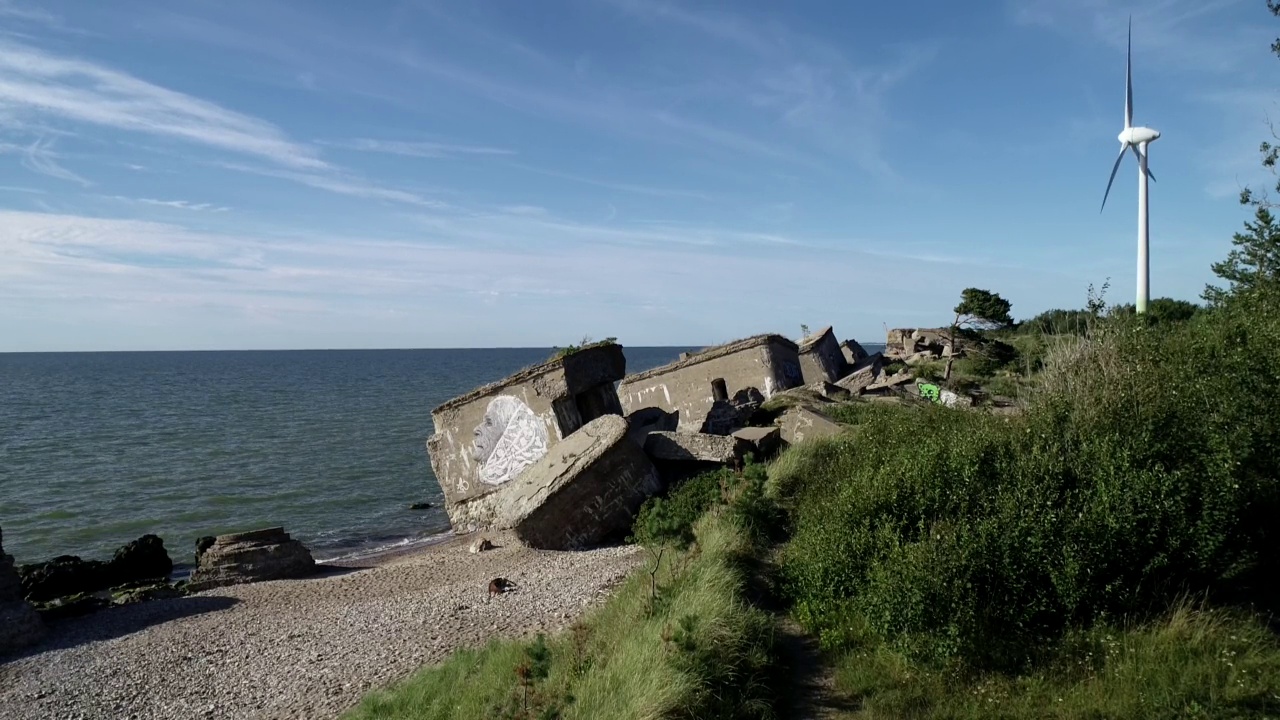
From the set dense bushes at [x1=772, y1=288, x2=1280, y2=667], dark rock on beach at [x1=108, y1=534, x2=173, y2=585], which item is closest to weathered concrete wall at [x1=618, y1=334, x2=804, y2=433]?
dense bushes at [x1=772, y1=288, x2=1280, y2=667]

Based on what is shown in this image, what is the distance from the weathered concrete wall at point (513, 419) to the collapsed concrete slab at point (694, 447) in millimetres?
2181

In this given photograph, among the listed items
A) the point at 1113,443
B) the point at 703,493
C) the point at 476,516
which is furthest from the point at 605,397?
the point at 1113,443

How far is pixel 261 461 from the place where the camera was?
27.1 metres

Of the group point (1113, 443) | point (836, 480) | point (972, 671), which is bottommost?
point (972, 671)

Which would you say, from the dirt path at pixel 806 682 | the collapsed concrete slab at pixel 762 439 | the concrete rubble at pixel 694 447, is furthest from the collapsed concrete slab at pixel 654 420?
the dirt path at pixel 806 682

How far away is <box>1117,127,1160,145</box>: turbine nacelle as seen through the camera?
88.3 feet

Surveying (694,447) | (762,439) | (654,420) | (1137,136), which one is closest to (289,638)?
(694,447)

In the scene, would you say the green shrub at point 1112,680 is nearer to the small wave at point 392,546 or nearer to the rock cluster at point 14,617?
the rock cluster at point 14,617

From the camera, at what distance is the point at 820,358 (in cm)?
2200

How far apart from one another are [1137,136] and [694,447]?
74.3ft

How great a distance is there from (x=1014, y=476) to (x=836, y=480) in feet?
7.89

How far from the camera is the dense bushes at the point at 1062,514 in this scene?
22.4 ft

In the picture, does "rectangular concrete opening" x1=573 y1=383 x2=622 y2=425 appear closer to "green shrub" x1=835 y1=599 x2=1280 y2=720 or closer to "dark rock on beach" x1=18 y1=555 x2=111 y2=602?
"dark rock on beach" x1=18 y1=555 x2=111 y2=602

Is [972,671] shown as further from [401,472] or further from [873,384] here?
[401,472]
